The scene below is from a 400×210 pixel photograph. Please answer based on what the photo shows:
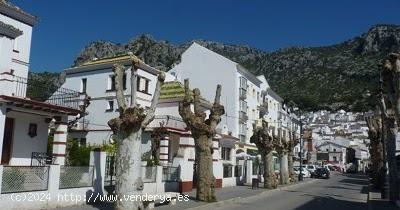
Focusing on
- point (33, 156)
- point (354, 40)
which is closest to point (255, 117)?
point (33, 156)

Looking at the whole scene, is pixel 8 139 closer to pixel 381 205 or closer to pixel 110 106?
pixel 381 205

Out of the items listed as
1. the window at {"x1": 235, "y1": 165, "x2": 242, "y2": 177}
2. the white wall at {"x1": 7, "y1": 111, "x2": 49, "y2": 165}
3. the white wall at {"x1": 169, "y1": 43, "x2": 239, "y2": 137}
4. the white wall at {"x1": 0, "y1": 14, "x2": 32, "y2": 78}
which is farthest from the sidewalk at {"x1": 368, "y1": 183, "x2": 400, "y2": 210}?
the white wall at {"x1": 169, "y1": 43, "x2": 239, "y2": 137}

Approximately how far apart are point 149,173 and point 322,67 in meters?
121

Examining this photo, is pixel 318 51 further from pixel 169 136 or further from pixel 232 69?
pixel 169 136

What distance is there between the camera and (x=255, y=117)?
209ft

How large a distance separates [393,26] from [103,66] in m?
124

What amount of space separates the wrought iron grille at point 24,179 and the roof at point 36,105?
388cm

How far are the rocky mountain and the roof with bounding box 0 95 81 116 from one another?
337ft

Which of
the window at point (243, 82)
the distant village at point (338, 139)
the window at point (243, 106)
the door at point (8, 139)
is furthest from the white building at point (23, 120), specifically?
the distant village at point (338, 139)

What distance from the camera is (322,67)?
139 meters

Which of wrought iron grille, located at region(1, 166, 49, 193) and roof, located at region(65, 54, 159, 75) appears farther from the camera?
roof, located at region(65, 54, 159, 75)

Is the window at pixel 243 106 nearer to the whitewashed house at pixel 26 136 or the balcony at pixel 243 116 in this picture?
the balcony at pixel 243 116

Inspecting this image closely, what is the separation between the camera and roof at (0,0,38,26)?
2734 centimetres

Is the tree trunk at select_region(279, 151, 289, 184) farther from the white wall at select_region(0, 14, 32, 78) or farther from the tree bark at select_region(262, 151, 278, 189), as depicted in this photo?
the white wall at select_region(0, 14, 32, 78)
